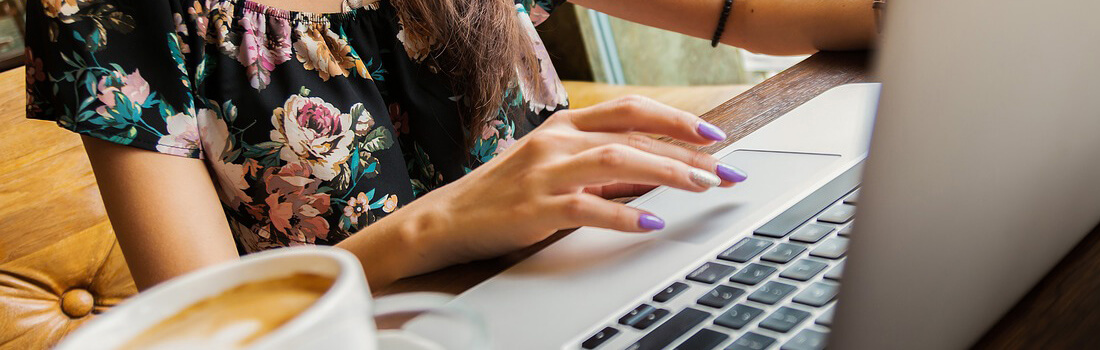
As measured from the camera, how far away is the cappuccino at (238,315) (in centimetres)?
23

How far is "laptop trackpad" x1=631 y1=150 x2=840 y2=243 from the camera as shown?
16.3 inches

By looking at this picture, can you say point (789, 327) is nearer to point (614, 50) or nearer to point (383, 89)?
point (383, 89)

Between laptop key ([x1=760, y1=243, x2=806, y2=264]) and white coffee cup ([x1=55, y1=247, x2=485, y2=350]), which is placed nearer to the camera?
white coffee cup ([x1=55, y1=247, x2=485, y2=350])

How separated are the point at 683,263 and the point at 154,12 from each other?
1.63 ft

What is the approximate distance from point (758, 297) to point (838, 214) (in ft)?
0.27

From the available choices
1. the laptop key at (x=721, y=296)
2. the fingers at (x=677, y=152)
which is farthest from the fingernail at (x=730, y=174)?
the laptop key at (x=721, y=296)

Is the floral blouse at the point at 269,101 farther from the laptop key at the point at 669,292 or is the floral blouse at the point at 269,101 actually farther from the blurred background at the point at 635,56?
the blurred background at the point at 635,56

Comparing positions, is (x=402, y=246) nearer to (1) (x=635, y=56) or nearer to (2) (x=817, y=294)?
(2) (x=817, y=294)

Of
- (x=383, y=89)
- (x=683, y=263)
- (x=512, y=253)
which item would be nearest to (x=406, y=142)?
(x=383, y=89)

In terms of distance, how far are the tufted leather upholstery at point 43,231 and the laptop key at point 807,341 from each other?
3.03 ft

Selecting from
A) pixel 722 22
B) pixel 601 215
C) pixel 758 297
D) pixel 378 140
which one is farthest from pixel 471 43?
pixel 758 297

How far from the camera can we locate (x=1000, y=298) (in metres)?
0.25

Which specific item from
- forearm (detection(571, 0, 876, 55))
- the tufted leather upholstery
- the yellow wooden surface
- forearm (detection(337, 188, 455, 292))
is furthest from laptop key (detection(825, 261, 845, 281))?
the yellow wooden surface

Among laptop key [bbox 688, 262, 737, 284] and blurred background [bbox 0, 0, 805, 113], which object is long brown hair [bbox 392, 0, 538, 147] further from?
blurred background [bbox 0, 0, 805, 113]
